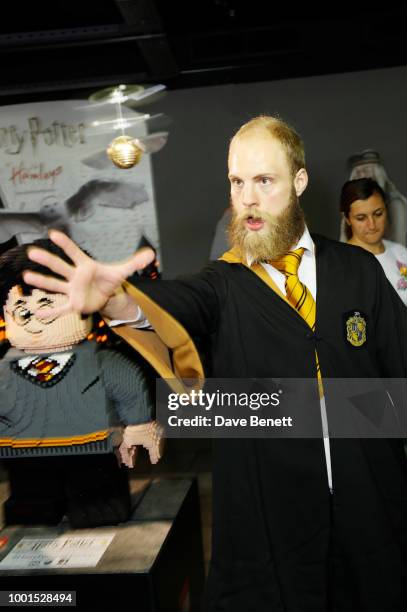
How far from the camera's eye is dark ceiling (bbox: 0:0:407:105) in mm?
1401

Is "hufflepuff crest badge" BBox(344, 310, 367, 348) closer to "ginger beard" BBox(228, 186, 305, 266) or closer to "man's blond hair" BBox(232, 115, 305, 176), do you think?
"ginger beard" BBox(228, 186, 305, 266)

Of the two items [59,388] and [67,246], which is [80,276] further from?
[59,388]

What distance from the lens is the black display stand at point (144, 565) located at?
1.26m

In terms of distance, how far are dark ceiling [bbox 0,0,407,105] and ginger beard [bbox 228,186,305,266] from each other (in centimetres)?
52

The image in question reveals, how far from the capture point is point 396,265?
51.1 inches

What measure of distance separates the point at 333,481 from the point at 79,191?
83 cm

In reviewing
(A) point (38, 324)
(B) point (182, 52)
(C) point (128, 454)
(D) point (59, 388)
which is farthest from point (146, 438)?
(B) point (182, 52)

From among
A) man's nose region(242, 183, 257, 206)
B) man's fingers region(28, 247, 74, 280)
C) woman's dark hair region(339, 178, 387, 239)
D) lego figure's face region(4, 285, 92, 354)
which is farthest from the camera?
woman's dark hair region(339, 178, 387, 239)

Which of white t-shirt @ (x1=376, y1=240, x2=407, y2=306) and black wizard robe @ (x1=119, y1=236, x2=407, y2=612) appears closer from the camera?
black wizard robe @ (x1=119, y1=236, x2=407, y2=612)

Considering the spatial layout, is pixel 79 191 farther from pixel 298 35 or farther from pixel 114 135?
pixel 298 35

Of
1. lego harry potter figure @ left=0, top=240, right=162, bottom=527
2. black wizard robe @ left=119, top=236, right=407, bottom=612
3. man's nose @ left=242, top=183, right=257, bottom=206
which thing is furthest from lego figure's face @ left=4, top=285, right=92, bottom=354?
man's nose @ left=242, top=183, right=257, bottom=206

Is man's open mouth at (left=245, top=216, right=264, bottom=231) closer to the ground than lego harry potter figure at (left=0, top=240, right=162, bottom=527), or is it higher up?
higher up

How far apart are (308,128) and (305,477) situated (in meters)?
0.76

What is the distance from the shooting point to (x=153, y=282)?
37.7 inches
